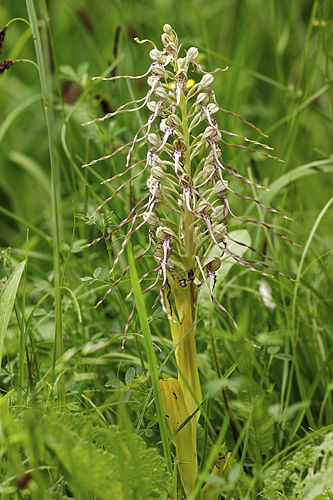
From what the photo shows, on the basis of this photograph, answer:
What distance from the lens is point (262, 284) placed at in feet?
7.09

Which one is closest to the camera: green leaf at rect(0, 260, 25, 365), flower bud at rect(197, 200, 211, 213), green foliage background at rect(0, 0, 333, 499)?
green foliage background at rect(0, 0, 333, 499)

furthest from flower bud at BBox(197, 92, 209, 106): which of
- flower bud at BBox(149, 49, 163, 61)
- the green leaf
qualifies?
the green leaf

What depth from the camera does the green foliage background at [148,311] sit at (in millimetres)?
Answer: 1302

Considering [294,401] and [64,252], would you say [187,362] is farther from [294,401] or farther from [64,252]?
[64,252]

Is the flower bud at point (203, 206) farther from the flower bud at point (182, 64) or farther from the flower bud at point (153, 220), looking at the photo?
the flower bud at point (182, 64)

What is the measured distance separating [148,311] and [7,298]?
61 cm

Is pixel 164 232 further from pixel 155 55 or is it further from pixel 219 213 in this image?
pixel 155 55

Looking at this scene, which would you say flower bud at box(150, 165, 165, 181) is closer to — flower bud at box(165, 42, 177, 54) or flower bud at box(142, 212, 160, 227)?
flower bud at box(142, 212, 160, 227)

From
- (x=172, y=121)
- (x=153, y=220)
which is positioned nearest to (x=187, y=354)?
(x=153, y=220)

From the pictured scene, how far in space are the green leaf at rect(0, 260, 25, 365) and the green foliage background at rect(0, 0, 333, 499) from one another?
0.04 metres

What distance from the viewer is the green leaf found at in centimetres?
156

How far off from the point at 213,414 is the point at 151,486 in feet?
1.80

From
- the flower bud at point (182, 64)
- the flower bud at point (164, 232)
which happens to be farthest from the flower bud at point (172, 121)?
the flower bud at point (164, 232)

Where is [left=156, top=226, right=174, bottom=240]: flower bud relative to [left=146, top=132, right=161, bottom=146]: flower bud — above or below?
below
